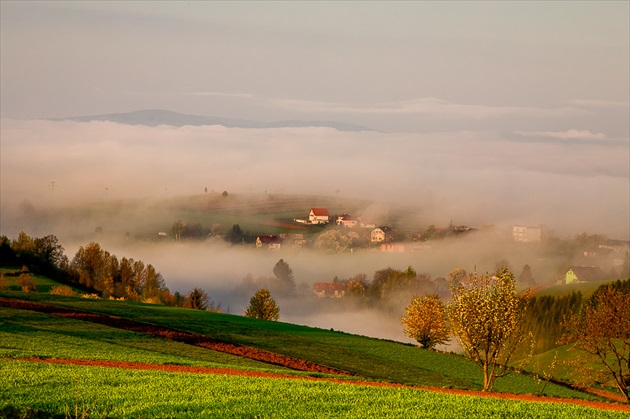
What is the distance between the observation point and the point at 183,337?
7506cm

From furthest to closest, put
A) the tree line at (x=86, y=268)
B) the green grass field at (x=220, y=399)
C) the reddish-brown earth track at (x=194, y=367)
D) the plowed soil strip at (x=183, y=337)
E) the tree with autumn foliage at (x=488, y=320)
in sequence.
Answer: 1. the tree line at (x=86, y=268)
2. the plowed soil strip at (x=183, y=337)
3. the tree with autumn foliage at (x=488, y=320)
4. the reddish-brown earth track at (x=194, y=367)
5. the green grass field at (x=220, y=399)

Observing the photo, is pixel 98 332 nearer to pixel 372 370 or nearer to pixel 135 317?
pixel 135 317

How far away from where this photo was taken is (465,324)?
49719mm

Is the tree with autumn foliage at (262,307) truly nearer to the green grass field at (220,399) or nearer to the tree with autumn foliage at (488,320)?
the tree with autumn foliage at (488,320)

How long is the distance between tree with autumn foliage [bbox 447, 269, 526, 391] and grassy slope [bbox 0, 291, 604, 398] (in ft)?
45.0

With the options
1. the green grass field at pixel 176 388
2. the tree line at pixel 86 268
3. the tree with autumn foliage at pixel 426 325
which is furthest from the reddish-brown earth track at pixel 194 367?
the tree line at pixel 86 268

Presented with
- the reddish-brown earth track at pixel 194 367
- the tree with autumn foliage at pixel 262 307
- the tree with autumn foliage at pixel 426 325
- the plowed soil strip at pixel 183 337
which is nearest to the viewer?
the reddish-brown earth track at pixel 194 367

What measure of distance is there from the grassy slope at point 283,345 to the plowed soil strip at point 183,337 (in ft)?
9.32

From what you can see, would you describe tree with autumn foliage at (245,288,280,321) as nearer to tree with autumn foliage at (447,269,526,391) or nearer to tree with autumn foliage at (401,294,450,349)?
tree with autumn foliage at (401,294,450,349)

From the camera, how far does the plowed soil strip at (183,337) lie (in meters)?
67.2

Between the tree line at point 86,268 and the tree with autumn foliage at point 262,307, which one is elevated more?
the tree line at point 86,268

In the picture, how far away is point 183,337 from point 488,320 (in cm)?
3520

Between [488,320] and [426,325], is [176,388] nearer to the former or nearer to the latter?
[488,320]

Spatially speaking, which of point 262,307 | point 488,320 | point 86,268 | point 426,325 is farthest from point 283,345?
point 86,268
